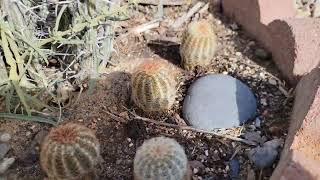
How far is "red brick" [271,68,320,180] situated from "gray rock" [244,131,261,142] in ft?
0.55

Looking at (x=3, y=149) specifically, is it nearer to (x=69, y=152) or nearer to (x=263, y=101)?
(x=69, y=152)

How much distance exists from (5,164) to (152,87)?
73 centimetres

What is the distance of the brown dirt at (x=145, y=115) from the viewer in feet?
8.54

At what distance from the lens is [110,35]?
9.18 feet

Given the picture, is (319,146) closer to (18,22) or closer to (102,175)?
(102,175)

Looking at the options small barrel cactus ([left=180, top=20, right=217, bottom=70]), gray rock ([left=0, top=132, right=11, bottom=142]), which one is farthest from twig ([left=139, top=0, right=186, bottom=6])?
gray rock ([left=0, top=132, right=11, bottom=142])

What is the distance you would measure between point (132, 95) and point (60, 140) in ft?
2.02

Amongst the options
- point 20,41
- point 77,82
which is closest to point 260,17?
point 77,82

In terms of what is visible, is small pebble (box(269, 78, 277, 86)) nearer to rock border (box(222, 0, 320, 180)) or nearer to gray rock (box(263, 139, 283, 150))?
rock border (box(222, 0, 320, 180))

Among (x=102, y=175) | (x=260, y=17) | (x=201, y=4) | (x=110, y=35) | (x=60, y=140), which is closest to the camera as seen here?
(x=60, y=140)

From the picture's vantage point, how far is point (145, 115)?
2764 millimetres

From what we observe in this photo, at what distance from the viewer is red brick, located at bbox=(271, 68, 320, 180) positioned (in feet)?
6.34

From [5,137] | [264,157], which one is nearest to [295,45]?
[264,157]

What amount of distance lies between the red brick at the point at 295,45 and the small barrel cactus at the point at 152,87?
574 millimetres
